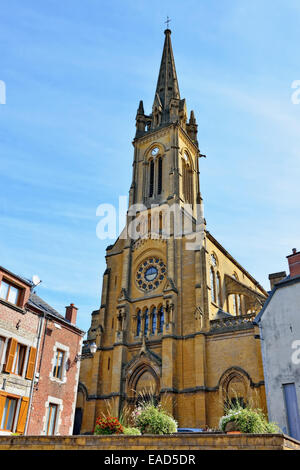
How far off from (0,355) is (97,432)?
5729mm

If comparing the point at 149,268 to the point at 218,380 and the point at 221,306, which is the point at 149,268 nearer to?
the point at 221,306

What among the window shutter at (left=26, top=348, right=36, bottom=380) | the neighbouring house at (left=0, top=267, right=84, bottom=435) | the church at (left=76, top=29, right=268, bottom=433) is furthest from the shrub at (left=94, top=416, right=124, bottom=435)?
the church at (left=76, top=29, right=268, bottom=433)

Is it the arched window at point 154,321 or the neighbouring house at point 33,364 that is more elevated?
the arched window at point 154,321

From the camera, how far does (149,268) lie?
34.8 m

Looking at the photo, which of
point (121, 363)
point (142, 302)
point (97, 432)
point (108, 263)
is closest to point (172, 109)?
point (108, 263)

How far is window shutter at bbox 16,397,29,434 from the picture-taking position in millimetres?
16750

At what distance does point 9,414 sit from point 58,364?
3797 millimetres

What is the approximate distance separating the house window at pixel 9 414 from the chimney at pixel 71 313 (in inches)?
222

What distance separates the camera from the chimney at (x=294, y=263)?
1984 centimetres

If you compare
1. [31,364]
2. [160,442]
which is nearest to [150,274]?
[31,364]

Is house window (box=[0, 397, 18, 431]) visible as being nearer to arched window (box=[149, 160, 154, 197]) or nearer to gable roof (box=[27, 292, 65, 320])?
gable roof (box=[27, 292, 65, 320])

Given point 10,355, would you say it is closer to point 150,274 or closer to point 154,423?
point 154,423

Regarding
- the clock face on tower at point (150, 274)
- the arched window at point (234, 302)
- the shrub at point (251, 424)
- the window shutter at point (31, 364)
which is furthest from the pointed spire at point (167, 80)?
the shrub at point (251, 424)

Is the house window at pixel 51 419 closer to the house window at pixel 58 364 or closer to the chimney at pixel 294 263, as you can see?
the house window at pixel 58 364
